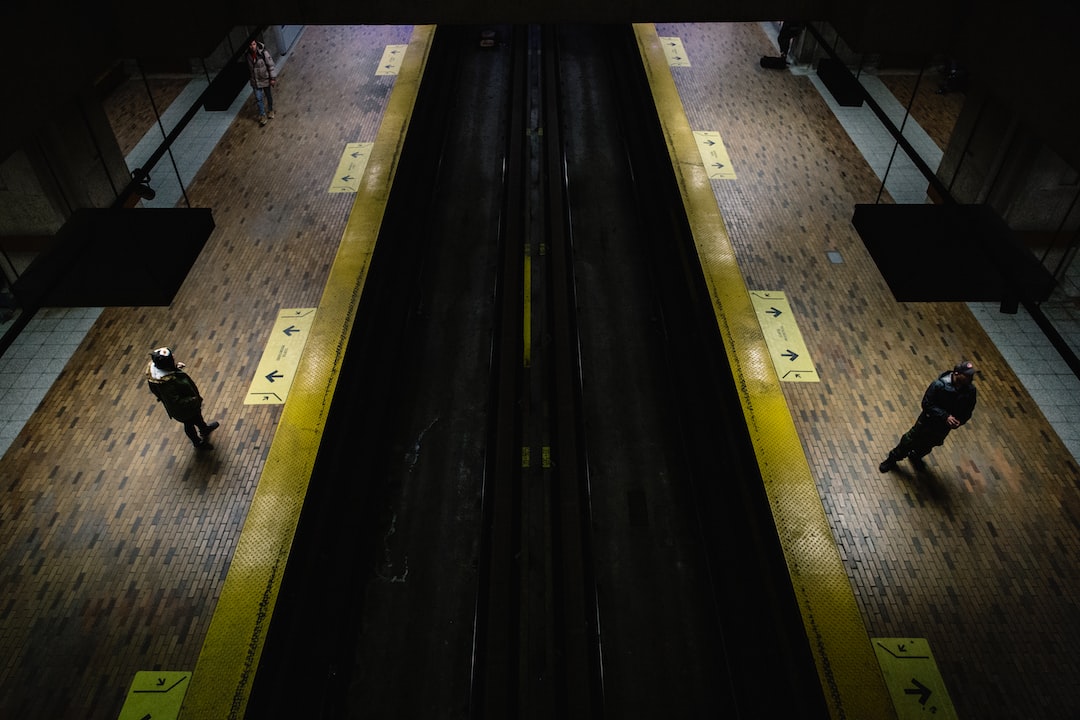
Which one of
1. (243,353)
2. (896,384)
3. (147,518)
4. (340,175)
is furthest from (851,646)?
(340,175)

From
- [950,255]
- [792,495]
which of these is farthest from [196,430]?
[950,255]

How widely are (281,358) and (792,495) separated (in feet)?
18.5

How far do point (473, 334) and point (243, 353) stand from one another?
8.83 ft

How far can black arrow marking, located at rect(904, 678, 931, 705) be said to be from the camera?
5164mm

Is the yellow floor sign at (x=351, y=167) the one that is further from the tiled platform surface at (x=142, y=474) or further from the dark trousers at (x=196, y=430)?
the dark trousers at (x=196, y=430)

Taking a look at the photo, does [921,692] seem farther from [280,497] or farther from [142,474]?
[142,474]

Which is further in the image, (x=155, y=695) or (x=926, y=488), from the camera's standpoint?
(x=926, y=488)

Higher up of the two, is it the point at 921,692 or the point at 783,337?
the point at 783,337

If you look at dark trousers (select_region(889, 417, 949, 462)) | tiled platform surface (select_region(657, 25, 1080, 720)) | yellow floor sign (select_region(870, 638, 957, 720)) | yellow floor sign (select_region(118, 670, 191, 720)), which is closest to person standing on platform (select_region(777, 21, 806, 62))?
tiled platform surface (select_region(657, 25, 1080, 720))

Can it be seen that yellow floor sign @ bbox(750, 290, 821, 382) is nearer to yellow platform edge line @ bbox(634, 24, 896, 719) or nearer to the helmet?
yellow platform edge line @ bbox(634, 24, 896, 719)

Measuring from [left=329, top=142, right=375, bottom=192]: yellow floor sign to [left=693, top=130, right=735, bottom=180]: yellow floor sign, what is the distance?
17.7 feet

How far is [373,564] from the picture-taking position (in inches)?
250

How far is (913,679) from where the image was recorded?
528 cm

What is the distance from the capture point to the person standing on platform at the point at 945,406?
5914mm
